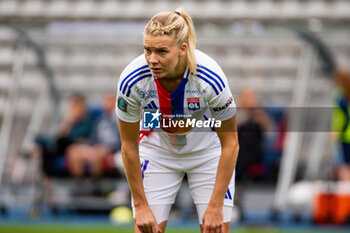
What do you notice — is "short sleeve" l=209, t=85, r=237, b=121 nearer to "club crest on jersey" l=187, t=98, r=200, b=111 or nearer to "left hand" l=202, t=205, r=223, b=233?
"club crest on jersey" l=187, t=98, r=200, b=111

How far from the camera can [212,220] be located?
3.38 m

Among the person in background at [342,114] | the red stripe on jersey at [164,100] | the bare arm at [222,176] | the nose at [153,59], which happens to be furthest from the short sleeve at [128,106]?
the person in background at [342,114]

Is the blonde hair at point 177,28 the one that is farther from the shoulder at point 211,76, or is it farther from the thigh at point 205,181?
the thigh at point 205,181

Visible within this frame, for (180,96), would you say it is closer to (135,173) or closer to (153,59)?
(153,59)

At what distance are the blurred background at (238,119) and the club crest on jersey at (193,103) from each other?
3684 mm

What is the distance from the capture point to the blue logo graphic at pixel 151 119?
353 centimetres

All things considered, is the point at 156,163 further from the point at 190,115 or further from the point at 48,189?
the point at 48,189

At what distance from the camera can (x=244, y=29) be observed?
7.58 metres

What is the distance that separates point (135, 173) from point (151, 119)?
36 centimetres

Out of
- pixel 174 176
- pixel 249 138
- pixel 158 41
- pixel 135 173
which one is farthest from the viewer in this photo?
pixel 249 138

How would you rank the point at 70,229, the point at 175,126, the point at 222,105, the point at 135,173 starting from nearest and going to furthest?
1. the point at 222,105
2. the point at 135,173
3. the point at 175,126
4. the point at 70,229

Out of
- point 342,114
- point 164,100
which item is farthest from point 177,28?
point 342,114

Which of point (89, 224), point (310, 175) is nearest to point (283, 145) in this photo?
point (310, 175)

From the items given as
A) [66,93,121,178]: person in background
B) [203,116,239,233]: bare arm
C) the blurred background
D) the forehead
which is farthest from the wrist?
[66,93,121,178]: person in background
